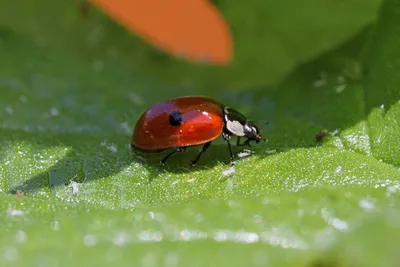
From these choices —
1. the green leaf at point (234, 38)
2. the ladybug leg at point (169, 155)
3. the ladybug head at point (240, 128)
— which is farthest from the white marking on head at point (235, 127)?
the green leaf at point (234, 38)

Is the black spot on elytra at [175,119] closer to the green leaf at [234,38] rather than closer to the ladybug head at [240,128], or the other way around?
the ladybug head at [240,128]

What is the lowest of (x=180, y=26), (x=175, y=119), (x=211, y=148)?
(x=180, y=26)

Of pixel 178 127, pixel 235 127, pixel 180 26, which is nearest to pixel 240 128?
pixel 235 127

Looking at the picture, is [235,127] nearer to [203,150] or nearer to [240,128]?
[240,128]

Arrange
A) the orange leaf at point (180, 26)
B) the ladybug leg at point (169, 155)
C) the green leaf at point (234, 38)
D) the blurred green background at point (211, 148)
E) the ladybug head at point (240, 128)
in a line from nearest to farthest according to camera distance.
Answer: the blurred green background at point (211, 148)
the ladybug leg at point (169, 155)
the ladybug head at point (240, 128)
the green leaf at point (234, 38)
the orange leaf at point (180, 26)

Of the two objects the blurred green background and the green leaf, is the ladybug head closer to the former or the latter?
the blurred green background
